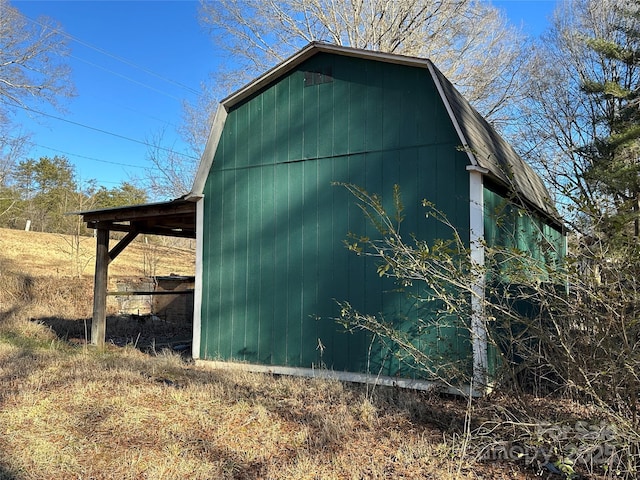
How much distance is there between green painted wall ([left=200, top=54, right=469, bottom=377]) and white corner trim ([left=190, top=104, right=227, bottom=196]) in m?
0.10

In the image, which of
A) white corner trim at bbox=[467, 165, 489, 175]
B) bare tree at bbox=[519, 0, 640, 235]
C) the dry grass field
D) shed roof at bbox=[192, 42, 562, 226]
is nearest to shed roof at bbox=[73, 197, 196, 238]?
shed roof at bbox=[192, 42, 562, 226]

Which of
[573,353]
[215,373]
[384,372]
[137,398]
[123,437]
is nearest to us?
[573,353]

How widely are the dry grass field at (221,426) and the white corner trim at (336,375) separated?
128mm

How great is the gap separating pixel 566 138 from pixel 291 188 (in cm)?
1626

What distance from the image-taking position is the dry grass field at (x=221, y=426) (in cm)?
321

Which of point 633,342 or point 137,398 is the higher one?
point 633,342

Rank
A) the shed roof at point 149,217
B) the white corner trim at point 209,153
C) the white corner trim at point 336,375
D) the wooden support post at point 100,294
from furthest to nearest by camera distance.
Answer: the wooden support post at point 100,294
the shed roof at point 149,217
the white corner trim at point 209,153
the white corner trim at point 336,375

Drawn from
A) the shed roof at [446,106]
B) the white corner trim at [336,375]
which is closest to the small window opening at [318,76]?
the shed roof at [446,106]

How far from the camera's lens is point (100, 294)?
8477 mm

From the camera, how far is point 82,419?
13.4 ft

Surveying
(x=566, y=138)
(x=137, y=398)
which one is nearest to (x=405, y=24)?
(x=566, y=138)

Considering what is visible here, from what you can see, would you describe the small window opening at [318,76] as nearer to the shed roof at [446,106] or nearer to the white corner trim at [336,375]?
the shed roof at [446,106]

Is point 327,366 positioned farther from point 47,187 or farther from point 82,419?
point 47,187

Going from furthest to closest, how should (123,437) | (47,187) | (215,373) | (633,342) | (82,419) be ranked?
1. (47,187)
2. (215,373)
3. (82,419)
4. (123,437)
5. (633,342)
